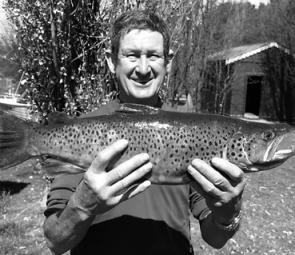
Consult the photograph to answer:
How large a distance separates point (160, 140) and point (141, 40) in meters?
0.85

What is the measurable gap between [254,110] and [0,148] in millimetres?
30496

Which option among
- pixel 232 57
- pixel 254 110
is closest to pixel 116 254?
pixel 232 57

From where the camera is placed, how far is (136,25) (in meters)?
2.86

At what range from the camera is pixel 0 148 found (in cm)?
256

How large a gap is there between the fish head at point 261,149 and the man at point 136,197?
0.19 metres

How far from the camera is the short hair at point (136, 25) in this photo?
2879mm

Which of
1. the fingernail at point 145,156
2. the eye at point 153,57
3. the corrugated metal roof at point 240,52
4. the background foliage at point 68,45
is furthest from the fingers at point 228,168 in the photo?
the corrugated metal roof at point 240,52

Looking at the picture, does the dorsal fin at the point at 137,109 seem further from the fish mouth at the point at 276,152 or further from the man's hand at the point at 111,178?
the fish mouth at the point at 276,152

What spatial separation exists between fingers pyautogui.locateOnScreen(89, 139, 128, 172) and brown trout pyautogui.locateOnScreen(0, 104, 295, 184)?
12 cm

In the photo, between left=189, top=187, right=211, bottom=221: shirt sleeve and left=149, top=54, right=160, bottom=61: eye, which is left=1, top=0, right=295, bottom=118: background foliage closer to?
left=149, top=54, right=160, bottom=61: eye

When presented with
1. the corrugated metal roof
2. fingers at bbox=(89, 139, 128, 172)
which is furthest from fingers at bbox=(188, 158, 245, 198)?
the corrugated metal roof

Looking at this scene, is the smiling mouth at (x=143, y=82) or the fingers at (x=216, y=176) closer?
the fingers at (x=216, y=176)

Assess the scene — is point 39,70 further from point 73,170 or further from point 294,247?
point 294,247

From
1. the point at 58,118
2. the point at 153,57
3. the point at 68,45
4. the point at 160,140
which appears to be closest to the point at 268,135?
the point at 160,140
